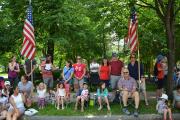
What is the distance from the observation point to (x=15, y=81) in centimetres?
1722

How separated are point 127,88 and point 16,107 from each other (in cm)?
422

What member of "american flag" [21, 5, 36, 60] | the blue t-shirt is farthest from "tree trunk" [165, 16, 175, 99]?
"american flag" [21, 5, 36, 60]

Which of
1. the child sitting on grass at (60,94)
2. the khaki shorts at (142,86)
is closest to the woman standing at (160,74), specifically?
the khaki shorts at (142,86)

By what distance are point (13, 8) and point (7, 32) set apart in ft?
5.79

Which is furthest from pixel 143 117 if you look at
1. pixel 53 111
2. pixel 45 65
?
pixel 45 65

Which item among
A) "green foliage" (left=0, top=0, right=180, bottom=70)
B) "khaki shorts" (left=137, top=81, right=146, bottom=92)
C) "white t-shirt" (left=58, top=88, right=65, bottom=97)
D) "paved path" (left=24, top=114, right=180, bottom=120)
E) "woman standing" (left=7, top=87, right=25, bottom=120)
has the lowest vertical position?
"paved path" (left=24, top=114, right=180, bottom=120)

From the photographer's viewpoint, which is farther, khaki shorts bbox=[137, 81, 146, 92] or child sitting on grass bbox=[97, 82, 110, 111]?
khaki shorts bbox=[137, 81, 146, 92]

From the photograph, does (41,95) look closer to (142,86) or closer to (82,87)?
(82,87)

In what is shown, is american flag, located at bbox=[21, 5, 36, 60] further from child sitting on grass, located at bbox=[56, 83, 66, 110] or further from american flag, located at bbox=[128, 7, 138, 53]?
american flag, located at bbox=[128, 7, 138, 53]

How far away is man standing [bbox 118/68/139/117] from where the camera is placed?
14398mm

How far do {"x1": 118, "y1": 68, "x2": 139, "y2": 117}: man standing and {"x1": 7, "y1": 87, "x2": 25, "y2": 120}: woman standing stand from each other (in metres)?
3.73

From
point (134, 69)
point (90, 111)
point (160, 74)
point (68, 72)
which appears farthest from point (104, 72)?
Answer: point (160, 74)

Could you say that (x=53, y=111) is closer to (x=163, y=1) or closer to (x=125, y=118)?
(x=125, y=118)

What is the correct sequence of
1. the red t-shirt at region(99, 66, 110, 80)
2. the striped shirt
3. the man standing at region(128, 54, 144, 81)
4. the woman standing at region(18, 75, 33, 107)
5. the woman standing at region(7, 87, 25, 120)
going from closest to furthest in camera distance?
the woman standing at region(7, 87, 25, 120) < the striped shirt < the woman standing at region(18, 75, 33, 107) < the man standing at region(128, 54, 144, 81) < the red t-shirt at region(99, 66, 110, 80)
